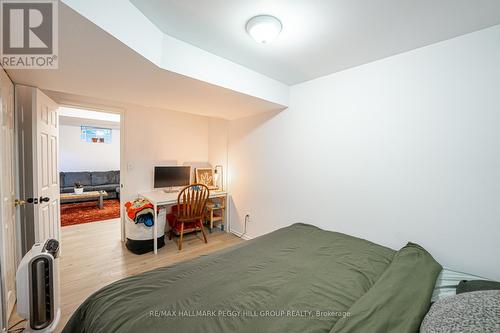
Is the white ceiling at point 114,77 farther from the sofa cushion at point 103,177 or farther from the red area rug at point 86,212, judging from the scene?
the sofa cushion at point 103,177

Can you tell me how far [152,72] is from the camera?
5.38ft

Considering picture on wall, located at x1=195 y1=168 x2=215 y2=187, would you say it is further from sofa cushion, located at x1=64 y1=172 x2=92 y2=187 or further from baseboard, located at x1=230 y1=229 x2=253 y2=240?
sofa cushion, located at x1=64 y1=172 x2=92 y2=187

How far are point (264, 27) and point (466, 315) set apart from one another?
68.1 inches

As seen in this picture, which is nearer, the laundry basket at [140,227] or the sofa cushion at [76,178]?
the laundry basket at [140,227]

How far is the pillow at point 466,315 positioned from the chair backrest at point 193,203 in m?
2.59

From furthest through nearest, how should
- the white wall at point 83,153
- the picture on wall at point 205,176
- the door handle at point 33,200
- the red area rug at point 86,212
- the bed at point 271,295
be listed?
the white wall at point 83,153 → the red area rug at point 86,212 → the picture on wall at point 205,176 → the door handle at point 33,200 → the bed at point 271,295

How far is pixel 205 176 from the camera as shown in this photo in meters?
3.82

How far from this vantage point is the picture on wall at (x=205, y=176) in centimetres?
374

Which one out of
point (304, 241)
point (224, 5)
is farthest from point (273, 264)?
point (224, 5)

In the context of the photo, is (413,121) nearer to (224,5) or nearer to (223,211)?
(224,5)

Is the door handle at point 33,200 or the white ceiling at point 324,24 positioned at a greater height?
the white ceiling at point 324,24

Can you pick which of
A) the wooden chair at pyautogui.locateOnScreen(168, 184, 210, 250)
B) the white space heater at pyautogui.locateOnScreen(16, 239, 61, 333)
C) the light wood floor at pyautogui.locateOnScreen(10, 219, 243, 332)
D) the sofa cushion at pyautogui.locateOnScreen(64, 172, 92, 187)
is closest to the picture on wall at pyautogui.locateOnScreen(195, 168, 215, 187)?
the wooden chair at pyautogui.locateOnScreen(168, 184, 210, 250)

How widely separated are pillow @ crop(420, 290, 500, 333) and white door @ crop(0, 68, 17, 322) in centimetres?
241

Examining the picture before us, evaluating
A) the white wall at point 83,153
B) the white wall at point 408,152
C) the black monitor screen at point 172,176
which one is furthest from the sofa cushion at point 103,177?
the white wall at point 408,152
